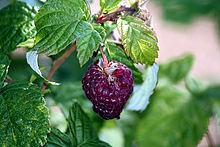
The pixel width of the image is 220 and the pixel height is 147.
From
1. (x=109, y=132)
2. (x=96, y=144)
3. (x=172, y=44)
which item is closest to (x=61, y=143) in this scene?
(x=96, y=144)

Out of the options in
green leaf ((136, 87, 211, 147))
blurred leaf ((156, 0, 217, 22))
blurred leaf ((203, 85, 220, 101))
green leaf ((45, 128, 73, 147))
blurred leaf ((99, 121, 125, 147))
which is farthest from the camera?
blurred leaf ((156, 0, 217, 22))

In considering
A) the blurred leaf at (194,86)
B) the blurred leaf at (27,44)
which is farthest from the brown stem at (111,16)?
the blurred leaf at (194,86)

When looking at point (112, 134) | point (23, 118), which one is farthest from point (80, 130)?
point (112, 134)

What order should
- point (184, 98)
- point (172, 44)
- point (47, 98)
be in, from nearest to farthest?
1. point (47, 98)
2. point (184, 98)
3. point (172, 44)

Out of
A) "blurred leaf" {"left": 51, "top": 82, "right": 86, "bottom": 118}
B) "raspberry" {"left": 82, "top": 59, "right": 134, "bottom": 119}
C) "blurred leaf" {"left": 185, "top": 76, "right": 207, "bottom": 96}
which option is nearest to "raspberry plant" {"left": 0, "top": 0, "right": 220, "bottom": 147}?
"raspberry" {"left": 82, "top": 59, "right": 134, "bottom": 119}

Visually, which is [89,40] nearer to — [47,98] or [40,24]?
[40,24]

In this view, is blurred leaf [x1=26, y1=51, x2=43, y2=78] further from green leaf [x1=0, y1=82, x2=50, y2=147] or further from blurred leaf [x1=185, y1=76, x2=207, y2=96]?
blurred leaf [x1=185, y1=76, x2=207, y2=96]

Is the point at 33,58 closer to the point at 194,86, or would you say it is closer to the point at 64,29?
the point at 64,29
